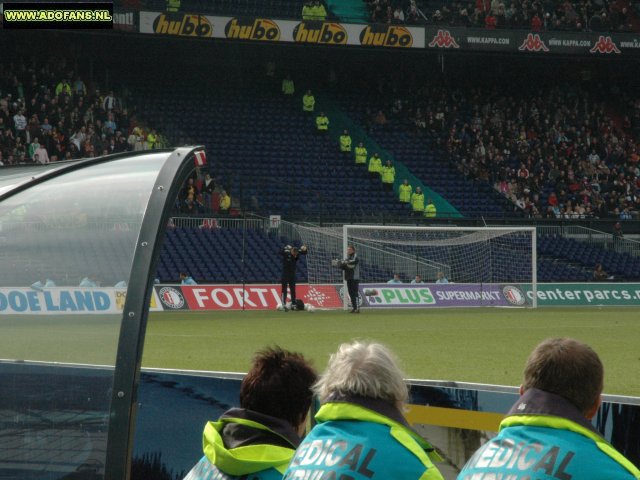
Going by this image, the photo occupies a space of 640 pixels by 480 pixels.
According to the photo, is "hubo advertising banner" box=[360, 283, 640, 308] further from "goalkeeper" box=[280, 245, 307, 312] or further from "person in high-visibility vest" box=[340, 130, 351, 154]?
"person in high-visibility vest" box=[340, 130, 351, 154]

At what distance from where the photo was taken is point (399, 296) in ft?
98.0

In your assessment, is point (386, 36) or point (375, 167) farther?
point (386, 36)

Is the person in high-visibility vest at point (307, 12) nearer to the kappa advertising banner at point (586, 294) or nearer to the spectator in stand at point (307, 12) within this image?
the spectator in stand at point (307, 12)

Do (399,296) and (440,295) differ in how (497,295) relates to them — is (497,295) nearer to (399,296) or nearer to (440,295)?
(440,295)

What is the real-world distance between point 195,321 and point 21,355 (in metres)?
18.7

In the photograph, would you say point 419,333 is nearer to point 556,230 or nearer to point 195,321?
point 195,321

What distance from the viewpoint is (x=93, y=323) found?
353 centimetres

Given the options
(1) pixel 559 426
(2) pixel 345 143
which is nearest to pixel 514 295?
(2) pixel 345 143

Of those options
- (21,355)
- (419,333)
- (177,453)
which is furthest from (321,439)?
(419,333)

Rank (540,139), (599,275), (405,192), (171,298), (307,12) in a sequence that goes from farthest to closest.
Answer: (540,139) < (307,12) < (405,192) < (599,275) < (171,298)

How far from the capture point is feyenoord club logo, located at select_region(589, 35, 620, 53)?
41.6 meters

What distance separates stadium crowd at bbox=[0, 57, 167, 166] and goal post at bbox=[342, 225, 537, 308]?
9.02 m

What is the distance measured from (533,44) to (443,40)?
400 centimetres

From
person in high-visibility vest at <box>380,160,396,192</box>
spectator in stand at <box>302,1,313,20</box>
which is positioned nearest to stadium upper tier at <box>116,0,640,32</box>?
spectator in stand at <box>302,1,313,20</box>
